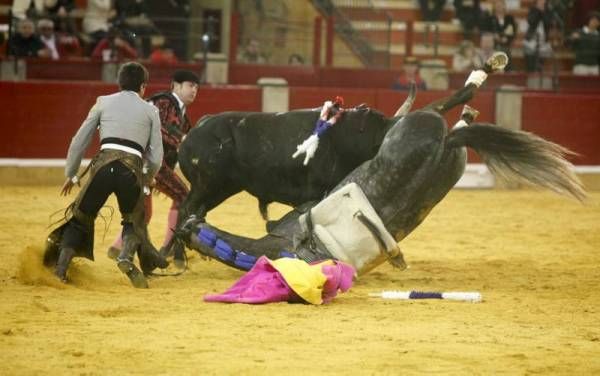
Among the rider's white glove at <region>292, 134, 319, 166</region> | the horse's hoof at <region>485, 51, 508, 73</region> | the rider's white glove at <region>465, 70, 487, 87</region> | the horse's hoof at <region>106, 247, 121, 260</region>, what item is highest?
the horse's hoof at <region>485, 51, 508, 73</region>

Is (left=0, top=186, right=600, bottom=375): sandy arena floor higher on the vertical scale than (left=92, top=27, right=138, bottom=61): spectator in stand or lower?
lower

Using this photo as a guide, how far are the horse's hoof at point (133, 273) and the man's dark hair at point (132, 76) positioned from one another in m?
1.13

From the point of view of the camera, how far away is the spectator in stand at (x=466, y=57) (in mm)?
18234

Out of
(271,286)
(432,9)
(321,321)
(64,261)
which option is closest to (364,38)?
(432,9)

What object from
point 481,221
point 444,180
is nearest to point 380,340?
point 444,180

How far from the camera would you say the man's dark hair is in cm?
847

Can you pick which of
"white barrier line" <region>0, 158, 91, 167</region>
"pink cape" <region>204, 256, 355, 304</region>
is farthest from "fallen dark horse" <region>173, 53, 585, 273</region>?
"white barrier line" <region>0, 158, 91, 167</region>

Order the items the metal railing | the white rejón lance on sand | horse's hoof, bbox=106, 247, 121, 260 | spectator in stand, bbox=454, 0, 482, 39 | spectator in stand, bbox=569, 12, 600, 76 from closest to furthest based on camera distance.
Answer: the white rejón lance on sand < horse's hoof, bbox=106, 247, 121, 260 < the metal railing < spectator in stand, bbox=569, 12, 600, 76 < spectator in stand, bbox=454, 0, 482, 39

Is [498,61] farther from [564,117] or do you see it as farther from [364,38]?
[364,38]

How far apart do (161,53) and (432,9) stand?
5204 mm

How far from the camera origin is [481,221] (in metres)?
13.2

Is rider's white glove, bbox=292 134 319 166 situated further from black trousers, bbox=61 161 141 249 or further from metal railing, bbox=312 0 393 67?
metal railing, bbox=312 0 393 67

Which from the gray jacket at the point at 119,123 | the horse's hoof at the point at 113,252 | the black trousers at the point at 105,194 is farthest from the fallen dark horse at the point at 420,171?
the horse's hoof at the point at 113,252

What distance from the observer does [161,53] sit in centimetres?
1644
